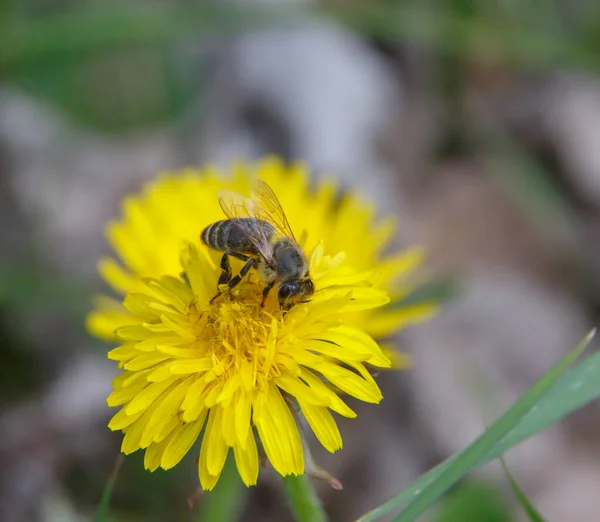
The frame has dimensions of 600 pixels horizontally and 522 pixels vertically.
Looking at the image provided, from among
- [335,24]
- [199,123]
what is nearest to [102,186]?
[199,123]

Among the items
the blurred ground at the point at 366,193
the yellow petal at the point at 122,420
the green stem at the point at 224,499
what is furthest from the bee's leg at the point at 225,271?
the blurred ground at the point at 366,193

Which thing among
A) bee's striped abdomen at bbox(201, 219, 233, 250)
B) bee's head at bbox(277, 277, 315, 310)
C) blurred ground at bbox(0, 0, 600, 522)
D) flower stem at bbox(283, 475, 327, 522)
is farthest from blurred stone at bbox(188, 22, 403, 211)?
flower stem at bbox(283, 475, 327, 522)

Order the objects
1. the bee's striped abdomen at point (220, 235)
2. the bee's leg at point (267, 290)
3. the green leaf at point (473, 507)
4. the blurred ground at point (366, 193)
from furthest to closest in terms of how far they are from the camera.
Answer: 1. the blurred ground at point (366, 193)
2. the green leaf at point (473, 507)
3. the bee's striped abdomen at point (220, 235)
4. the bee's leg at point (267, 290)

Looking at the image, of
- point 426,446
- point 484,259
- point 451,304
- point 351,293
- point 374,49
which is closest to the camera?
point 351,293

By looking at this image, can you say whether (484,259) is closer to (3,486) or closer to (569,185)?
(569,185)

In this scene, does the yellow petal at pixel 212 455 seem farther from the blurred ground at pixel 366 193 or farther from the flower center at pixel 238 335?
the blurred ground at pixel 366 193

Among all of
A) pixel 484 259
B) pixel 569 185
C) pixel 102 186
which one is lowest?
pixel 102 186

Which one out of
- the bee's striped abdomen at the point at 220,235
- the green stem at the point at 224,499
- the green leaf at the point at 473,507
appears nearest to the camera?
the bee's striped abdomen at the point at 220,235
